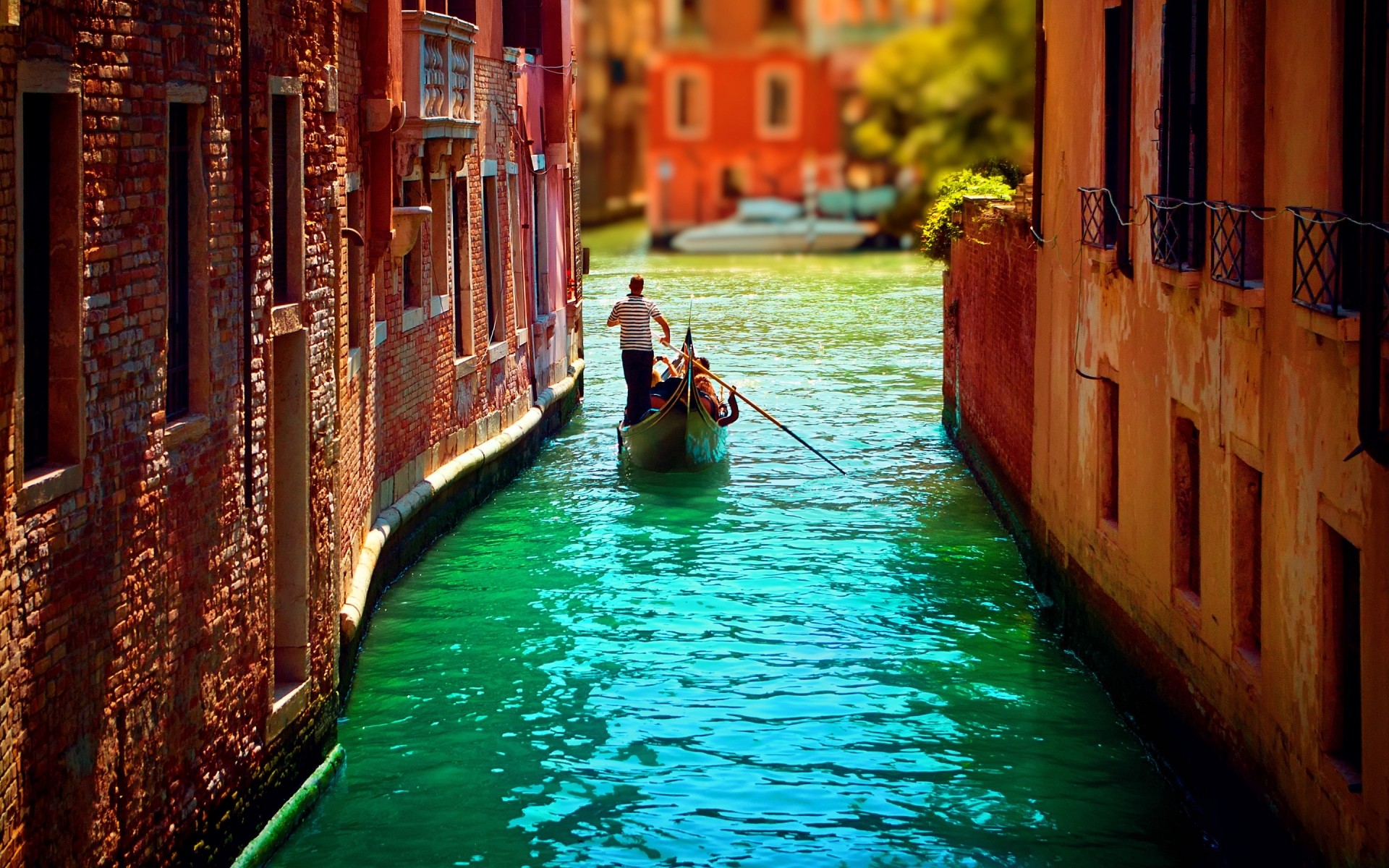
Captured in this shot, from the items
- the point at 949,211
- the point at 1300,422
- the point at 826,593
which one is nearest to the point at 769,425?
the point at 949,211

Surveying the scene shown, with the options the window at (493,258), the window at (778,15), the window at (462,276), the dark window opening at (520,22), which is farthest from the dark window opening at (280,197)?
the dark window opening at (520,22)

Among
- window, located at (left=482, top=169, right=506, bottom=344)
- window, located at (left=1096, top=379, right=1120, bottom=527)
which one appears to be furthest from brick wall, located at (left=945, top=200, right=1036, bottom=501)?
window, located at (left=482, top=169, right=506, bottom=344)

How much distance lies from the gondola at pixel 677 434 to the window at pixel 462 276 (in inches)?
79.2

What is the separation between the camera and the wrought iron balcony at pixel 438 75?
1310cm

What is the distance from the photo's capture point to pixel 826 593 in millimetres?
12516

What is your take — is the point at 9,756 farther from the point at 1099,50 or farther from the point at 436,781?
the point at 1099,50

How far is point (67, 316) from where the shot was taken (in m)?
5.64

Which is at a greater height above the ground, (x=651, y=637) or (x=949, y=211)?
(x=949, y=211)

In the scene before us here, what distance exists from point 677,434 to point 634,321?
106cm

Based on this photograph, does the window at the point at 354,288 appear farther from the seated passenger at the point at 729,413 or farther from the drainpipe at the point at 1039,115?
the seated passenger at the point at 729,413

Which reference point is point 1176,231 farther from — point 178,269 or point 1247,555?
point 178,269

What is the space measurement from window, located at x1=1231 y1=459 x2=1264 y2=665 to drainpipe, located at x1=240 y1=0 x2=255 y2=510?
3.80 meters

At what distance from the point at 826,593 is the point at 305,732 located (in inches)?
197

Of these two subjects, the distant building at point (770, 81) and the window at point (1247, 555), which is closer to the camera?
the distant building at point (770, 81)
